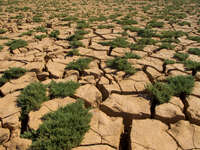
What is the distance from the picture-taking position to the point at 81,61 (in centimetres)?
390

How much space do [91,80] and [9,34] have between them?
16.9 feet

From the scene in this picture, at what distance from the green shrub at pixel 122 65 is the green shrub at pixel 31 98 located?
70.7 inches

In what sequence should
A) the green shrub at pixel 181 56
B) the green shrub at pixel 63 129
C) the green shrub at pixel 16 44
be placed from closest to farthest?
the green shrub at pixel 63 129
the green shrub at pixel 181 56
the green shrub at pixel 16 44

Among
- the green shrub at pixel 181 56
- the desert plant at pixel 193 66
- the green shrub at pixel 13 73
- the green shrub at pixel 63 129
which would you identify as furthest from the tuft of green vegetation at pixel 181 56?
the green shrub at pixel 13 73

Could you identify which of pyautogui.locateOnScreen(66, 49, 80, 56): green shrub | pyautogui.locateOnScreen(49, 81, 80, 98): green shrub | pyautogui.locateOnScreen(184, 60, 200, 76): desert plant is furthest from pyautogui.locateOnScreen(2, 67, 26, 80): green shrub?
pyautogui.locateOnScreen(184, 60, 200, 76): desert plant

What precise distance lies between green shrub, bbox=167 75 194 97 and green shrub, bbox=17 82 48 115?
2.47 meters

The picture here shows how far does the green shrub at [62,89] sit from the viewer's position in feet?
9.32

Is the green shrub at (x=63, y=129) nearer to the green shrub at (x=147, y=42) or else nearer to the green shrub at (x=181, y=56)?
the green shrub at (x=181, y=56)

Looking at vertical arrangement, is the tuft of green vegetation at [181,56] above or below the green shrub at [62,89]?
above

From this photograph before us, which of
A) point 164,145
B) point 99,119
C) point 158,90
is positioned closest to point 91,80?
point 99,119

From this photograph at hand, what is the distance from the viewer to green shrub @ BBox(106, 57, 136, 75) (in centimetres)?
357

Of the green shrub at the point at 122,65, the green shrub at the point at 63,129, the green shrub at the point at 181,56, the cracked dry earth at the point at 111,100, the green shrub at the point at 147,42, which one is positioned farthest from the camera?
the green shrub at the point at 147,42

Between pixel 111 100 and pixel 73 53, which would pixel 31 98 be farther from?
pixel 73 53

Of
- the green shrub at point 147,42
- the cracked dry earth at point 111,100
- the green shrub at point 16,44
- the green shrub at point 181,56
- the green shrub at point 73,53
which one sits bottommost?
the cracked dry earth at point 111,100
